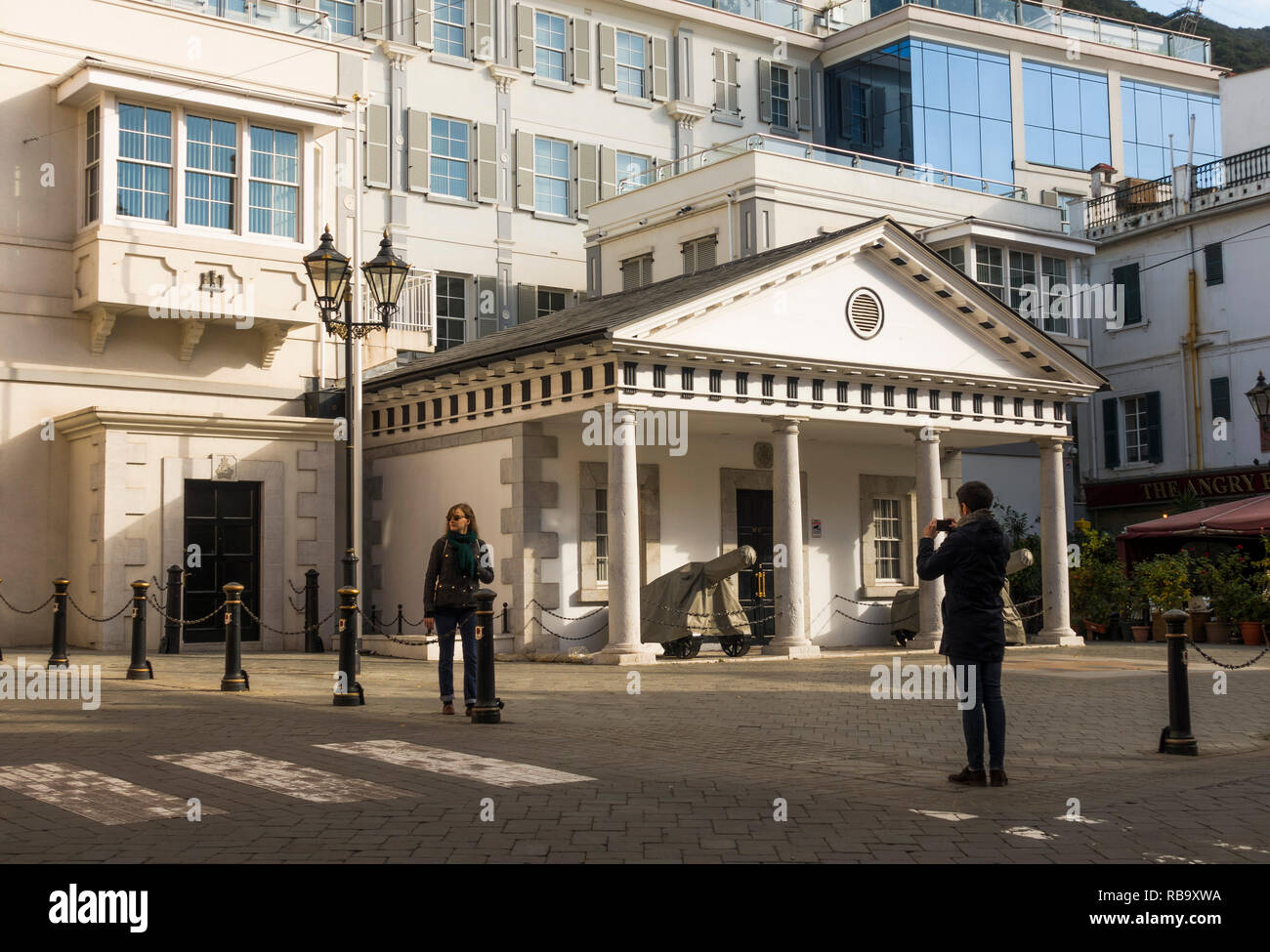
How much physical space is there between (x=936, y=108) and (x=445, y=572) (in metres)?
30.3

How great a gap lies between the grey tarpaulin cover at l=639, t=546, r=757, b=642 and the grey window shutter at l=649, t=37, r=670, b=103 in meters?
21.9

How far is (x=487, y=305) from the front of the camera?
35.6 meters

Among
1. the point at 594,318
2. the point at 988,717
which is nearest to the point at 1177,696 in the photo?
the point at 988,717

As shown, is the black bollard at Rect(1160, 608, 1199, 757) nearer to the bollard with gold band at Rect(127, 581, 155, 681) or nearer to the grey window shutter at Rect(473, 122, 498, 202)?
the bollard with gold band at Rect(127, 581, 155, 681)

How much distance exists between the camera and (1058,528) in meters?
25.3

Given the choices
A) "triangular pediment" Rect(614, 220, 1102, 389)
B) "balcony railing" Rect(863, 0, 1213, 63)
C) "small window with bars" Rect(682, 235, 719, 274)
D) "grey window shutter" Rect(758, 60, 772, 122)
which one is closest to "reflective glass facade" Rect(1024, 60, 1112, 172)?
"balcony railing" Rect(863, 0, 1213, 63)

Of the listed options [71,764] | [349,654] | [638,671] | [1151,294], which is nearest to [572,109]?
[1151,294]

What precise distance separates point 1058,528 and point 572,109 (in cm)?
1901

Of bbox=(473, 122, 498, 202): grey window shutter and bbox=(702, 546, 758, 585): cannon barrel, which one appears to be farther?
bbox=(473, 122, 498, 202): grey window shutter

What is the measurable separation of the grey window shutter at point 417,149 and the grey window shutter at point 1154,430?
1983 centimetres

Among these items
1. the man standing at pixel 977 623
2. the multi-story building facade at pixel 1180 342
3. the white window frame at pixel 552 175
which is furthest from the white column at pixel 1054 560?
the man standing at pixel 977 623

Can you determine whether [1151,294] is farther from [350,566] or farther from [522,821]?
[522,821]

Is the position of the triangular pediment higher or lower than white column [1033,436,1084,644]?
higher

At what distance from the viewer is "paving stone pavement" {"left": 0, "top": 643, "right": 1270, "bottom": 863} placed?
696cm
